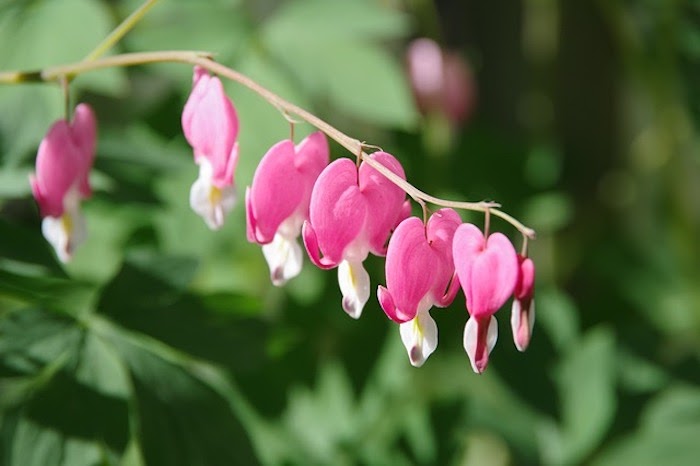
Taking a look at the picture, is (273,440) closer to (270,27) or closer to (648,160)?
(270,27)

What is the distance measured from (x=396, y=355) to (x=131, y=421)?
1.91ft

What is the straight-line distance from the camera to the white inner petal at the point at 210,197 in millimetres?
872

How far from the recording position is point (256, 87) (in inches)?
30.7

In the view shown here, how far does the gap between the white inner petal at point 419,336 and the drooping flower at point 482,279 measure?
54 millimetres

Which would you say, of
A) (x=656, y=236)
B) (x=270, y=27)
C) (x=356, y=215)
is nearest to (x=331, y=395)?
(x=270, y=27)

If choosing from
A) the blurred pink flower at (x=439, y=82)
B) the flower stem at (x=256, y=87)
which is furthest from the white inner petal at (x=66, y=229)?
the blurred pink flower at (x=439, y=82)

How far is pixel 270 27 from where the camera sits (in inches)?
55.4

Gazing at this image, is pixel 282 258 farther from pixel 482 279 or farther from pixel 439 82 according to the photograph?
pixel 439 82

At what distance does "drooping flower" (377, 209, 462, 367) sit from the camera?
76cm

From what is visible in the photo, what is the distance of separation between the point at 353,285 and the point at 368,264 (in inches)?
29.7

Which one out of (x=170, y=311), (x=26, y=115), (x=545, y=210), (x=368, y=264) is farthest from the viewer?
(x=545, y=210)

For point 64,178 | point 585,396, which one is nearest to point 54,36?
point 64,178

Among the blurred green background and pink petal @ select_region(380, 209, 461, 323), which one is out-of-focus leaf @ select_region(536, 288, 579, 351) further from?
pink petal @ select_region(380, 209, 461, 323)

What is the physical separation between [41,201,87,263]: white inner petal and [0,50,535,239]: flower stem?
0.12 meters
